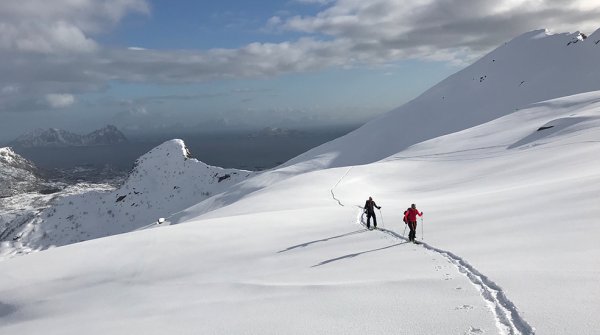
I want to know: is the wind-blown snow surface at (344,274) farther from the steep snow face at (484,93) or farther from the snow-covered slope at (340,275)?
the steep snow face at (484,93)

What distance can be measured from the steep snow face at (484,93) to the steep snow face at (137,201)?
157 feet

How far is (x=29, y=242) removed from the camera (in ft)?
508

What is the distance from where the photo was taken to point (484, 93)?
144 meters

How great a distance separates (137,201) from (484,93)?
453 ft

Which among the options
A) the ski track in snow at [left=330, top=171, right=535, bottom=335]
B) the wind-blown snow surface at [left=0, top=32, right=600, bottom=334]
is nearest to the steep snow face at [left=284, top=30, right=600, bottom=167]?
the wind-blown snow surface at [left=0, top=32, right=600, bottom=334]

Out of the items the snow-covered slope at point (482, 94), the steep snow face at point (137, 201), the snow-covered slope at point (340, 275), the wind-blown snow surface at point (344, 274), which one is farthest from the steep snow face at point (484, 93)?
the snow-covered slope at point (340, 275)

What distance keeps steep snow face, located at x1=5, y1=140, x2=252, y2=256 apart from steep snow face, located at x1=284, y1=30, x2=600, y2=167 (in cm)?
4786

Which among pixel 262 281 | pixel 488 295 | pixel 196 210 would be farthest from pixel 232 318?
pixel 196 210

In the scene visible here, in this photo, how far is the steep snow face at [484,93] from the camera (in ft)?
404

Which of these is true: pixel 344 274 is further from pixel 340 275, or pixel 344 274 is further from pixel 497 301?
pixel 497 301

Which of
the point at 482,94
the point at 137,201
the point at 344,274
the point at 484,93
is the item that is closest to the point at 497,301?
the point at 344,274

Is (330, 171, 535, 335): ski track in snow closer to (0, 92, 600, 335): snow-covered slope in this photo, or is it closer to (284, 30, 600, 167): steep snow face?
(0, 92, 600, 335): snow-covered slope

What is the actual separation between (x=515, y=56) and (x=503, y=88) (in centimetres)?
2780

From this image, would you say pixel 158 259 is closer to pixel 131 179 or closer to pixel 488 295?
pixel 488 295
